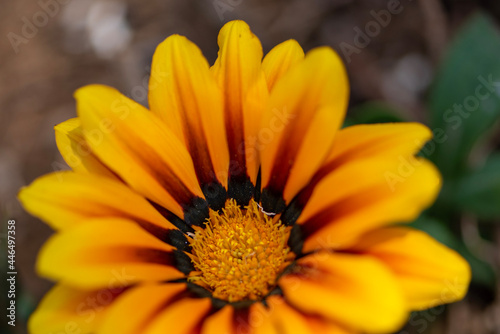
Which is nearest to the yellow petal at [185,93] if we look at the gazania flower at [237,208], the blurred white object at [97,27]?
the gazania flower at [237,208]

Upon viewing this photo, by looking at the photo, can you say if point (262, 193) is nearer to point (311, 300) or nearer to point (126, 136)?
point (126, 136)

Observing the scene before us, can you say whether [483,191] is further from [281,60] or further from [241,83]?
[241,83]

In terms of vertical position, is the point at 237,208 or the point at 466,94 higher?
the point at 237,208

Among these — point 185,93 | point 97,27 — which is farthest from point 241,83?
point 97,27

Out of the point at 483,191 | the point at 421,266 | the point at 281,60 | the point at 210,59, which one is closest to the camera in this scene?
the point at 421,266

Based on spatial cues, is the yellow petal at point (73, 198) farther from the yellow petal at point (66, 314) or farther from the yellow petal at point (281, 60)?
the yellow petal at point (281, 60)

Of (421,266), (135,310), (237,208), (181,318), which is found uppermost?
(135,310)
